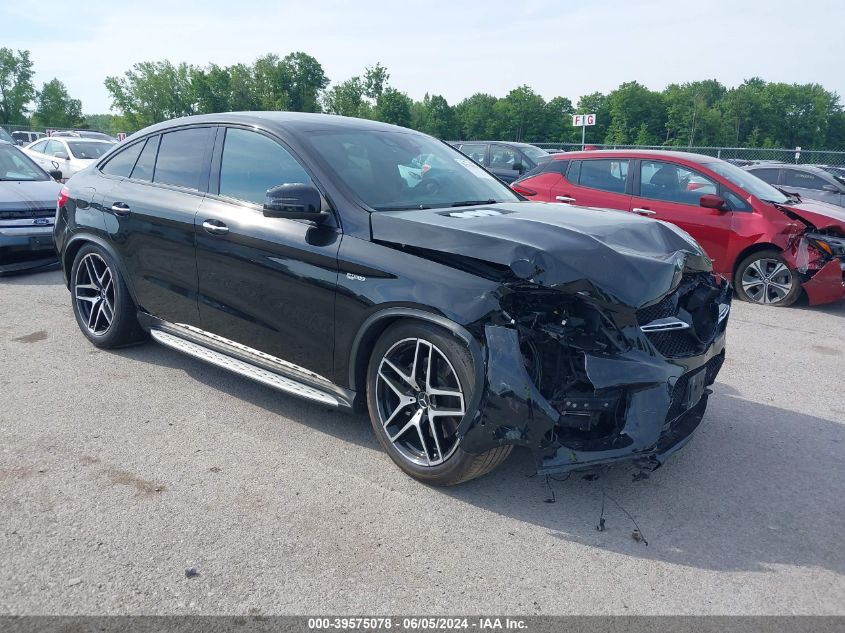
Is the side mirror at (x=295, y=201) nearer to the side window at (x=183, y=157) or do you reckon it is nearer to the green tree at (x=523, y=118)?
the side window at (x=183, y=157)

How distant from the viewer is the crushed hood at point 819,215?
23.9 ft

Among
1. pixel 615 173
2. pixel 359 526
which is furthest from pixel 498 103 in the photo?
pixel 359 526

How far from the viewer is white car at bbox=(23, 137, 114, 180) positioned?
1513cm

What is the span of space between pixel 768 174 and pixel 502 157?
5392mm

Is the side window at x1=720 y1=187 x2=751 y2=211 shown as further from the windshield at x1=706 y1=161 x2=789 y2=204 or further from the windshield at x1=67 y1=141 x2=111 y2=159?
the windshield at x1=67 y1=141 x2=111 y2=159

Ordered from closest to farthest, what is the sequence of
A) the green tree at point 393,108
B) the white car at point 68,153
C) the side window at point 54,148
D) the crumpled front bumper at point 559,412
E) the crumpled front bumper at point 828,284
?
the crumpled front bumper at point 559,412 → the crumpled front bumper at point 828,284 → the white car at point 68,153 → the side window at point 54,148 → the green tree at point 393,108

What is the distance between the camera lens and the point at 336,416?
13.8ft

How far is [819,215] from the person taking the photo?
291 inches

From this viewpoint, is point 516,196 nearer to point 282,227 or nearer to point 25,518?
point 282,227

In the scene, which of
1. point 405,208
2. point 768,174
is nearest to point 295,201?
point 405,208

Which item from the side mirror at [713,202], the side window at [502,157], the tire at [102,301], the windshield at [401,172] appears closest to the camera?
the windshield at [401,172]

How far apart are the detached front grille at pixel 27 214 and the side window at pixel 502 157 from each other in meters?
9.37

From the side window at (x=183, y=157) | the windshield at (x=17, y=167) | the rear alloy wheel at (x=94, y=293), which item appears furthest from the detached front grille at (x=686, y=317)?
the windshield at (x=17, y=167)

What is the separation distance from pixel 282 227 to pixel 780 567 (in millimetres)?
2940
